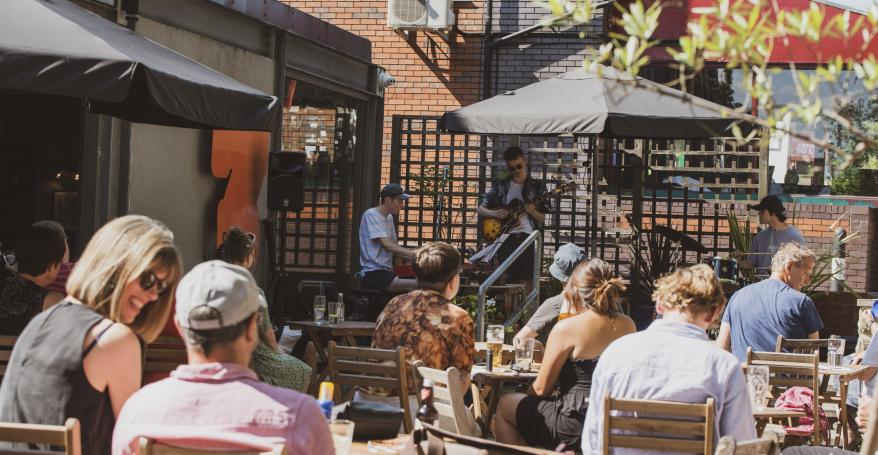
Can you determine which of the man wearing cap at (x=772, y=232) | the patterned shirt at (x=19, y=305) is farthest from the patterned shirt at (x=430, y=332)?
the man wearing cap at (x=772, y=232)

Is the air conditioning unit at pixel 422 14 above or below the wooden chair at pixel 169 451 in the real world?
above

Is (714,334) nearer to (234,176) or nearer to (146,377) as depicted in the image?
(234,176)

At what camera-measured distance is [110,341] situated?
3.54m

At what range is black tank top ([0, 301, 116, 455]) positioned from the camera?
3545mm

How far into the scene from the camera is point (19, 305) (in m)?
6.03

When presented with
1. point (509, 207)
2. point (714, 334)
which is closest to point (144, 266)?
point (509, 207)

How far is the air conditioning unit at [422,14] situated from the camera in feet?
50.8

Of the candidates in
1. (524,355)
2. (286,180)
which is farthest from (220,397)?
(286,180)

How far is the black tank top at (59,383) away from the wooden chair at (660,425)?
189 cm

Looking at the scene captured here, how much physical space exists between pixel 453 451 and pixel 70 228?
7.01 meters

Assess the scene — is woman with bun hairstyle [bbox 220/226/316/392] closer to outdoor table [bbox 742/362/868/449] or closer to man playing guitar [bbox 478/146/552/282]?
outdoor table [bbox 742/362/868/449]

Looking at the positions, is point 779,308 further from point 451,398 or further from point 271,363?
point 451,398

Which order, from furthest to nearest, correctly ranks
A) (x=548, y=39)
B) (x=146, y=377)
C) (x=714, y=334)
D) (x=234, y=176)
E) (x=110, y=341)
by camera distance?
(x=548, y=39), (x=714, y=334), (x=234, y=176), (x=146, y=377), (x=110, y=341)

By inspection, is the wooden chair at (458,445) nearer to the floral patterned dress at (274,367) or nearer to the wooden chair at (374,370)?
the wooden chair at (374,370)
